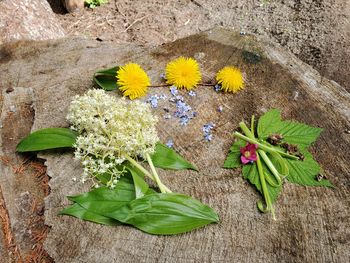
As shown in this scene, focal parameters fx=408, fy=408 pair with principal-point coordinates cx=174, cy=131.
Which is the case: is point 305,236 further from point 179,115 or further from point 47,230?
point 47,230

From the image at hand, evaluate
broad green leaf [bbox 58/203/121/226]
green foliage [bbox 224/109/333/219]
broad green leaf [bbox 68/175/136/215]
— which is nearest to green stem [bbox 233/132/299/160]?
green foliage [bbox 224/109/333/219]

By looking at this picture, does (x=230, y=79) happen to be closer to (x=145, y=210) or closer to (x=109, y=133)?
(x=109, y=133)

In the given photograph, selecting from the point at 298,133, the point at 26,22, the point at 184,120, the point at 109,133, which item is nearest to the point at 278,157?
the point at 298,133

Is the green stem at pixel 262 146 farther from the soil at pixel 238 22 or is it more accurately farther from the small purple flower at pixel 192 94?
the soil at pixel 238 22

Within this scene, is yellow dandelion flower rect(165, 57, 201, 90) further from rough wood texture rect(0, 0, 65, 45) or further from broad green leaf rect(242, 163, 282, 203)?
rough wood texture rect(0, 0, 65, 45)

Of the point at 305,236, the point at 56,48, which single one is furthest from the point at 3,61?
the point at 305,236

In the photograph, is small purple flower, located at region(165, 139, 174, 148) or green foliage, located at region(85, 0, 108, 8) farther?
green foliage, located at region(85, 0, 108, 8)

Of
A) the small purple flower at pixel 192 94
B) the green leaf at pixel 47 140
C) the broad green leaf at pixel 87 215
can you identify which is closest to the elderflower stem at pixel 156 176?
the broad green leaf at pixel 87 215
